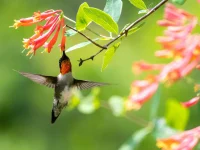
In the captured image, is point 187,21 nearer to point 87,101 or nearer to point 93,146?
point 87,101

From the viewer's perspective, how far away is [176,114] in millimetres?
2473

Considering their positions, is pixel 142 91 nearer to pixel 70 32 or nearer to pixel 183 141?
pixel 183 141

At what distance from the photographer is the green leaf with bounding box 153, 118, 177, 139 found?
256cm

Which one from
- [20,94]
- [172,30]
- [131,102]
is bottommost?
[131,102]

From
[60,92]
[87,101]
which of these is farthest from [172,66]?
[87,101]

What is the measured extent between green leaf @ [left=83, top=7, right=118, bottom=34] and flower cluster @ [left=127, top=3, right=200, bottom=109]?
14cm

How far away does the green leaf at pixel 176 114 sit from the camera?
2445 millimetres

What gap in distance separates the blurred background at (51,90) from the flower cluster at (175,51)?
12.5 ft

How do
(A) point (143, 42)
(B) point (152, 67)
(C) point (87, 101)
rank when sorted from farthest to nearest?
(A) point (143, 42) → (C) point (87, 101) → (B) point (152, 67)

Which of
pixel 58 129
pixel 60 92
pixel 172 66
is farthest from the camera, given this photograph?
pixel 58 129

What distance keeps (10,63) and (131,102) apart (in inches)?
205

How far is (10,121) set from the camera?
748 centimetres

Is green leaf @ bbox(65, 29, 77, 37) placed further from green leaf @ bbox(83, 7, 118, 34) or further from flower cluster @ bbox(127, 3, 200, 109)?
flower cluster @ bbox(127, 3, 200, 109)

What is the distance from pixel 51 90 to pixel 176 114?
449 cm
